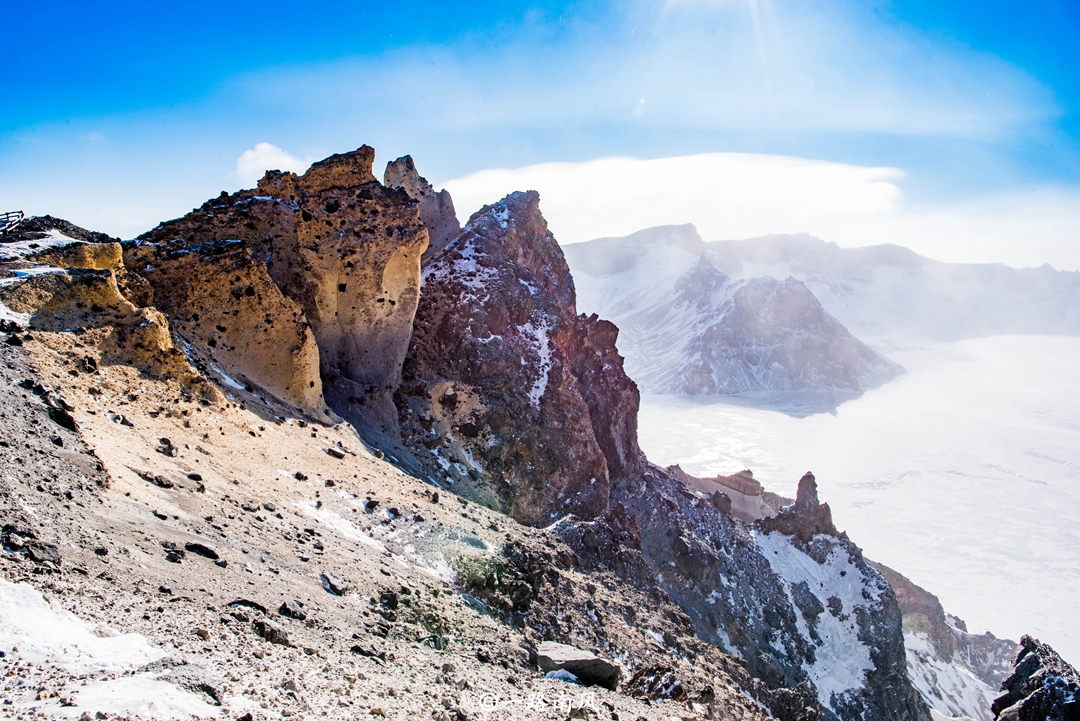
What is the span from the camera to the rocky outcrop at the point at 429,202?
133 feet

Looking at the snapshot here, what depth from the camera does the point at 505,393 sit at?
1356 inches

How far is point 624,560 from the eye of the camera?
26.2m

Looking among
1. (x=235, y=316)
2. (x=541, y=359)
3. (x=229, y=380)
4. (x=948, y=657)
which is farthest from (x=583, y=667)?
(x=948, y=657)

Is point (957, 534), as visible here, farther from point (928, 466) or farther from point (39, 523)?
point (39, 523)

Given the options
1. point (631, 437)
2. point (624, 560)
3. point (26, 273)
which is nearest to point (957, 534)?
point (631, 437)

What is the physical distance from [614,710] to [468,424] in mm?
21363

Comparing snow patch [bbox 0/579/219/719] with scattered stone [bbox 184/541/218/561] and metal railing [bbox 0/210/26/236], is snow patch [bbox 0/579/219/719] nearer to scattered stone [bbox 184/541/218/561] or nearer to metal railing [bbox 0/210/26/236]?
scattered stone [bbox 184/541/218/561]

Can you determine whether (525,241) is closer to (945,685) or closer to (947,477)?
(945,685)

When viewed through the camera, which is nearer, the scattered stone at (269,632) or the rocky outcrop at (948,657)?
the scattered stone at (269,632)

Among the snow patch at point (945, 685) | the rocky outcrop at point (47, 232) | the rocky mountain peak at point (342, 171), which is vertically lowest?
the snow patch at point (945, 685)

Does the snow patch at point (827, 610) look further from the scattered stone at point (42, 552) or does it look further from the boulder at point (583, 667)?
the scattered stone at point (42, 552)

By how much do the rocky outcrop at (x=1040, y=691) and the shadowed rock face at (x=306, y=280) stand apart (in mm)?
26543

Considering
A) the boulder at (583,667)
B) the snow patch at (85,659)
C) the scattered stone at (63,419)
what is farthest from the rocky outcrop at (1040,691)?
the scattered stone at (63,419)

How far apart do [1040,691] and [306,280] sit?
32486 mm
